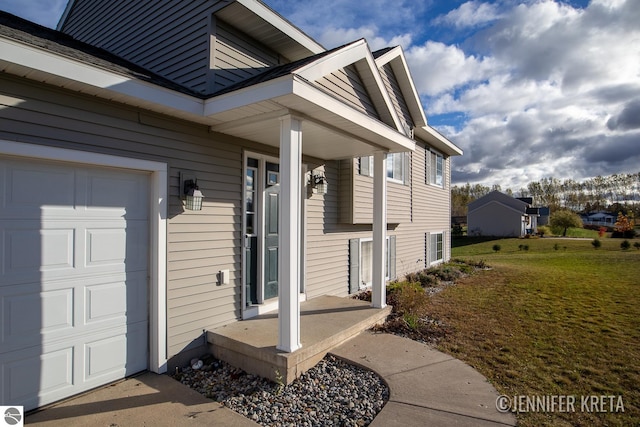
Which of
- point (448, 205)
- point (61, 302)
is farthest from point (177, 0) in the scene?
point (448, 205)

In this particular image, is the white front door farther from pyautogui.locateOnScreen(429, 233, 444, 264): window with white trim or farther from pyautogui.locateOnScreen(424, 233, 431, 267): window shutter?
pyautogui.locateOnScreen(429, 233, 444, 264): window with white trim

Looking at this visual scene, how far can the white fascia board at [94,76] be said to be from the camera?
2648 millimetres

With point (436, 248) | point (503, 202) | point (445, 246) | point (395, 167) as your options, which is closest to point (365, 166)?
point (395, 167)

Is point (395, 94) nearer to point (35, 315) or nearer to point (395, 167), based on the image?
point (395, 167)

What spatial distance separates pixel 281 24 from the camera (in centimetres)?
498

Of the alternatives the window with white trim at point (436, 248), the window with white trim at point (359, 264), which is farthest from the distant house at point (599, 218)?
the window with white trim at point (359, 264)

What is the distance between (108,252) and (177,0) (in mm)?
3780

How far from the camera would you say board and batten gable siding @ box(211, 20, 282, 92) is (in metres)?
4.54

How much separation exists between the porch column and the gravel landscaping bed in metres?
0.44

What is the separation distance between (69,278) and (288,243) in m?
2.11

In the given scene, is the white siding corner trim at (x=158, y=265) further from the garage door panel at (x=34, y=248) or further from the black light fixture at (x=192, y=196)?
the garage door panel at (x=34, y=248)

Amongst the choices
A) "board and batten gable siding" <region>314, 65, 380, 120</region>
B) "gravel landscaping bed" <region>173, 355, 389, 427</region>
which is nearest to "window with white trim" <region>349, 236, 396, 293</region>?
"board and batten gable siding" <region>314, 65, 380, 120</region>

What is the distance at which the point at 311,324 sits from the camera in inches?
184

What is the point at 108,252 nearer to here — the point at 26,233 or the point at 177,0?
the point at 26,233
